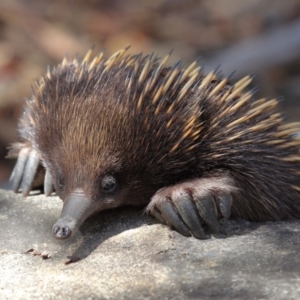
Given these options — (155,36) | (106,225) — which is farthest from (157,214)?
(155,36)

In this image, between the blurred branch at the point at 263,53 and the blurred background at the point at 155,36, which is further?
the blurred background at the point at 155,36

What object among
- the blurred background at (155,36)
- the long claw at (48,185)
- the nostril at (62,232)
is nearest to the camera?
the nostril at (62,232)

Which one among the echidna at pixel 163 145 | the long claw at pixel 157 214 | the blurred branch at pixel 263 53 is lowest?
the long claw at pixel 157 214

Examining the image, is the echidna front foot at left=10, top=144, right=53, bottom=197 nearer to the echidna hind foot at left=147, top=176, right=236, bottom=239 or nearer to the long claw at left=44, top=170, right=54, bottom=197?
the long claw at left=44, top=170, right=54, bottom=197

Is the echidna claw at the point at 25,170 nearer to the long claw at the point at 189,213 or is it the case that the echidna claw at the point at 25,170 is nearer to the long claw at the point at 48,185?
the long claw at the point at 48,185

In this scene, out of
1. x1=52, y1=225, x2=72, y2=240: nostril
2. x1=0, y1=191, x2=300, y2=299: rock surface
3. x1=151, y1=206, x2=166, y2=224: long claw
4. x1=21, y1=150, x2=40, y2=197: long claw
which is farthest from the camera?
x1=21, y1=150, x2=40, y2=197: long claw

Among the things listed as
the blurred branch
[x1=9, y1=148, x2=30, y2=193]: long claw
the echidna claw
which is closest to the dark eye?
the echidna claw

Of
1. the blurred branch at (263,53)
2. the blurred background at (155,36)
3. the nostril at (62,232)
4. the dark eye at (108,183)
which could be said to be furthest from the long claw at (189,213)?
the blurred branch at (263,53)

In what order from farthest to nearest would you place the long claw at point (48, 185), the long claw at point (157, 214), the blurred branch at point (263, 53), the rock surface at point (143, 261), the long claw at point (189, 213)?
the blurred branch at point (263, 53), the long claw at point (48, 185), the long claw at point (157, 214), the long claw at point (189, 213), the rock surface at point (143, 261)

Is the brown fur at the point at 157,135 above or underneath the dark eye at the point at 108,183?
above
